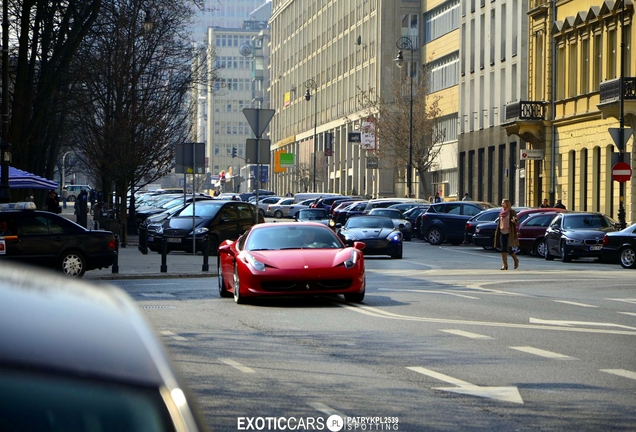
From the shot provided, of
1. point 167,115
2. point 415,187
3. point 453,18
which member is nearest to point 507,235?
point 167,115

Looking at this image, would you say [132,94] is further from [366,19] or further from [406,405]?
[366,19]

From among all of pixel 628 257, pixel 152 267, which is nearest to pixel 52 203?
pixel 152 267

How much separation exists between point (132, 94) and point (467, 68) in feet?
111

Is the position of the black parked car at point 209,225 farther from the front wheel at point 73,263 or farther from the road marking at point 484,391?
the road marking at point 484,391

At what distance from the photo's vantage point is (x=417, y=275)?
2855cm

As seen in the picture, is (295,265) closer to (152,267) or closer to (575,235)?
(152,267)

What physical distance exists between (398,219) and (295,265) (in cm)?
3442

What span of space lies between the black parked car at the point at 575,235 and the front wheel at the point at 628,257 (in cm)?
247

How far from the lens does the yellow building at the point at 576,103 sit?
Result: 172 ft

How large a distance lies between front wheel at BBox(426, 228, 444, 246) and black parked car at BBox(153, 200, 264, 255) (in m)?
13.3

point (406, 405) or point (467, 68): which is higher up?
point (467, 68)

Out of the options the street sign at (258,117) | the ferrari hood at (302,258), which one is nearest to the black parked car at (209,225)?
the street sign at (258,117)

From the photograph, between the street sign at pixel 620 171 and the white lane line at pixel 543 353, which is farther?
the street sign at pixel 620 171

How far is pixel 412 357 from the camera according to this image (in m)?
12.1
